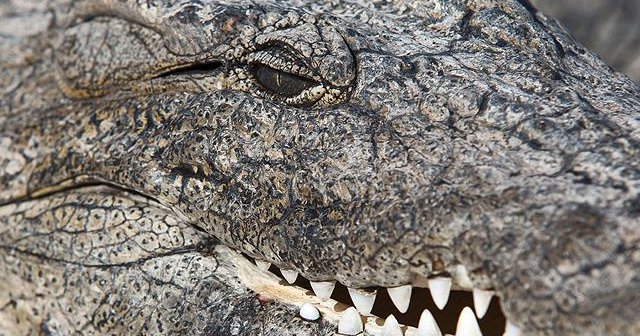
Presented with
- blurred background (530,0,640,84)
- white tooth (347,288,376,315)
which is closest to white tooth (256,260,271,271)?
white tooth (347,288,376,315)


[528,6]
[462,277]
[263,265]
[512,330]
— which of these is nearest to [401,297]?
[462,277]

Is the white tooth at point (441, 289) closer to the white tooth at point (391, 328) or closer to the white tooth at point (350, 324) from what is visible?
the white tooth at point (391, 328)

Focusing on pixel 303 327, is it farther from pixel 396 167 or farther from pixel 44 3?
pixel 44 3

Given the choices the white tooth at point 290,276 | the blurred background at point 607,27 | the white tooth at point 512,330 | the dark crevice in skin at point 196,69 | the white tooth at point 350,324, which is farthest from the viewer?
the blurred background at point 607,27

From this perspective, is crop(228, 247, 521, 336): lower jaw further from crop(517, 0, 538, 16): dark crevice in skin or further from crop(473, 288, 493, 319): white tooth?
crop(517, 0, 538, 16): dark crevice in skin

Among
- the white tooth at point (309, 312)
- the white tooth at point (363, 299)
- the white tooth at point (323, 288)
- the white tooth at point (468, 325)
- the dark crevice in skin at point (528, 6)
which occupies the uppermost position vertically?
the dark crevice in skin at point (528, 6)

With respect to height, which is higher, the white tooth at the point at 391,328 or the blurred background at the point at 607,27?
the white tooth at the point at 391,328

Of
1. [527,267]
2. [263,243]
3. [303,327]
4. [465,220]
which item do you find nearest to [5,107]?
[263,243]

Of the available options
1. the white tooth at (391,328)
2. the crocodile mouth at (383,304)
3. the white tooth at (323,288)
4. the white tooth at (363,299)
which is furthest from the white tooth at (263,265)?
the white tooth at (391,328)
